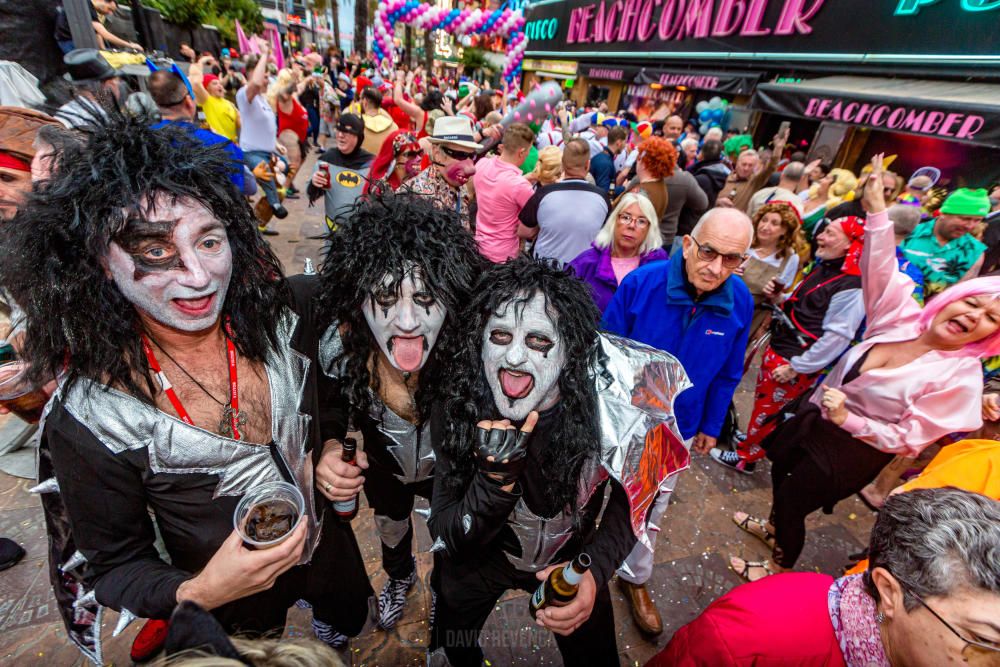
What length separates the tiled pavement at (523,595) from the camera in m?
2.03

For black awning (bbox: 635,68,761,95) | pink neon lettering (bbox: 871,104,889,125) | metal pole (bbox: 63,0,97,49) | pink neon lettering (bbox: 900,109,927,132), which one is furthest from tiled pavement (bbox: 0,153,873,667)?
black awning (bbox: 635,68,761,95)

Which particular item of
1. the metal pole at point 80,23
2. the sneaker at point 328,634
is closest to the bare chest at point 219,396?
the sneaker at point 328,634

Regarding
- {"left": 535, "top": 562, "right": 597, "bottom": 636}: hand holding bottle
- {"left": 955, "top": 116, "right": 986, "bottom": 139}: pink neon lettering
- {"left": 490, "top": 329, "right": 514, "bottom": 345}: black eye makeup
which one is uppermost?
{"left": 955, "top": 116, "right": 986, "bottom": 139}: pink neon lettering

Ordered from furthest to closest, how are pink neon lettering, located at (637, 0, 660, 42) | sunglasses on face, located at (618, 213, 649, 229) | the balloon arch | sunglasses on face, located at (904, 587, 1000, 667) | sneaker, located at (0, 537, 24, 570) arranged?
the balloon arch → pink neon lettering, located at (637, 0, 660, 42) → sunglasses on face, located at (618, 213, 649, 229) → sneaker, located at (0, 537, 24, 570) → sunglasses on face, located at (904, 587, 1000, 667)

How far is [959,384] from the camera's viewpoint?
2000 mm

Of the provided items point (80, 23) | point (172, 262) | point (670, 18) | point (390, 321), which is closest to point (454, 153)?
point (390, 321)

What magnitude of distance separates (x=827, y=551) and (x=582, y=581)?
250 cm

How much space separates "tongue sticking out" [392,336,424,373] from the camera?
5.14 ft

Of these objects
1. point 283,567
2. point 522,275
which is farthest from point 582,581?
point 522,275

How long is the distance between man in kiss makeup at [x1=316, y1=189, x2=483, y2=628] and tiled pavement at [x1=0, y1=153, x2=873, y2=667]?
0.99 m

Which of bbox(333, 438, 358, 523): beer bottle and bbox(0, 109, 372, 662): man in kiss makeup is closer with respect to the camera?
bbox(0, 109, 372, 662): man in kiss makeup

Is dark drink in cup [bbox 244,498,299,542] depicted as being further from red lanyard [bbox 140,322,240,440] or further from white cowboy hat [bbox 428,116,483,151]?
white cowboy hat [bbox 428,116,483,151]

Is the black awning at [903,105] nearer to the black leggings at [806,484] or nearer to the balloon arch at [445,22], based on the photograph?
the black leggings at [806,484]

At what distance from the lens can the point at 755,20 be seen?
10523 mm
